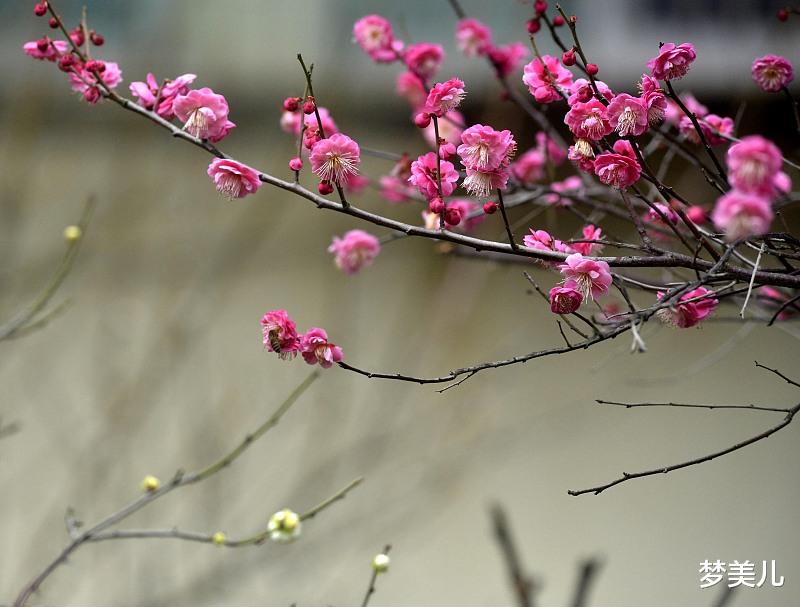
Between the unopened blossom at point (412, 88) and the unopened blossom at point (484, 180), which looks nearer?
the unopened blossom at point (484, 180)

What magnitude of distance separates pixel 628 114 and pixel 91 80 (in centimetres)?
52

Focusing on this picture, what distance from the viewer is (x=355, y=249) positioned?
1.06 meters

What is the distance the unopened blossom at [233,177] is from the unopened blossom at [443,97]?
0.17 m

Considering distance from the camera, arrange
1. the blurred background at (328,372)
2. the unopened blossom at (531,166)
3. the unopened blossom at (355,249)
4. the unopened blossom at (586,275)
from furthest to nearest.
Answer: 1. the blurred background at (328,372)
2. the unopened blossom at (531,166)
3. the unopened blossom at (355,249)
4. the unopened blossom at (586,275)

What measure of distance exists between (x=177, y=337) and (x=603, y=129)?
1.55m

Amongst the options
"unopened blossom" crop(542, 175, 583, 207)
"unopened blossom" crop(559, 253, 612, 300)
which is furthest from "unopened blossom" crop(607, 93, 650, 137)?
"unopened blossom" crop(542, 175, 583, 207)

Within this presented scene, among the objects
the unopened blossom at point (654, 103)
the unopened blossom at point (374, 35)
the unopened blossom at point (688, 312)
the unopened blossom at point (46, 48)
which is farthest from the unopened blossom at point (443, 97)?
the unopened blossom at point (374, 35)

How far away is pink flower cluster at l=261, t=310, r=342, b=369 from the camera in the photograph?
2.63 ft

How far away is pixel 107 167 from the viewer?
2.16 meters

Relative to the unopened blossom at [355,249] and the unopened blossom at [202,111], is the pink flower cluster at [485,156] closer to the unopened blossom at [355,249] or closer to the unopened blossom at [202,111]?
the unopened blossom at [202,111]

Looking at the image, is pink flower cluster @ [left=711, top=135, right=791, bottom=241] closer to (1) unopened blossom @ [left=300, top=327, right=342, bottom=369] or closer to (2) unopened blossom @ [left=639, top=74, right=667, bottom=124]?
(2) unopened blossom @ [left=639, top=74, right=667, bottom=124]

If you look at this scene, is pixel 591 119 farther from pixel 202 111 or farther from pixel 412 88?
pixel 412 88

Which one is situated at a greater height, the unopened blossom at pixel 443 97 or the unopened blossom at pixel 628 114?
the unopened blossom at pixel 443 97

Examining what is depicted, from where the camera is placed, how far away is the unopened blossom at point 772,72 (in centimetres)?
86
